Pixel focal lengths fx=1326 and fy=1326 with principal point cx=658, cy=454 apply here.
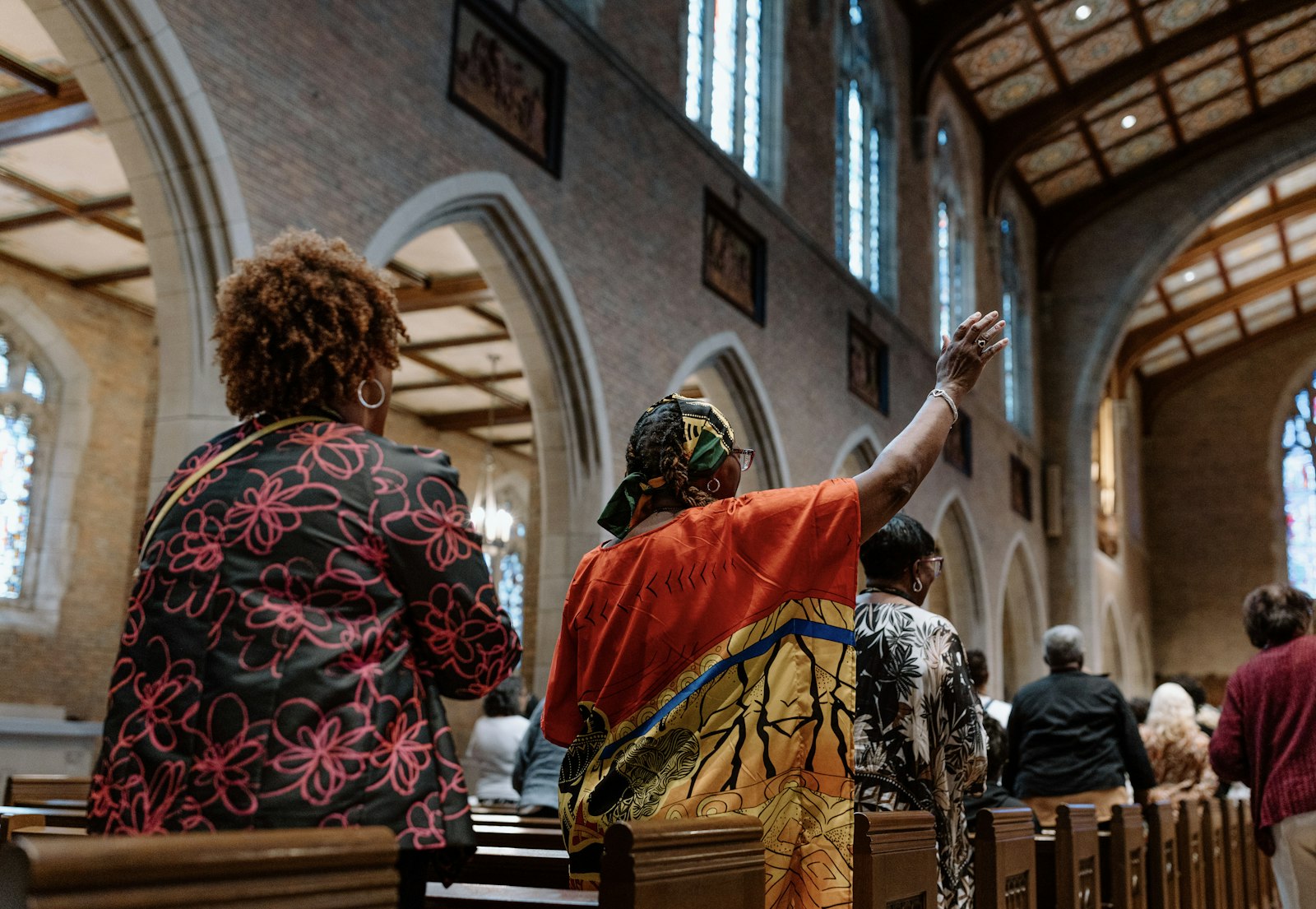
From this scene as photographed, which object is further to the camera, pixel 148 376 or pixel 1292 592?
pixel 148 376

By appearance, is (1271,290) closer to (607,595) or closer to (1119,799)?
(1119,799)

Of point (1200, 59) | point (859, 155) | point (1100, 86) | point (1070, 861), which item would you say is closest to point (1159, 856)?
point (1070, 861)

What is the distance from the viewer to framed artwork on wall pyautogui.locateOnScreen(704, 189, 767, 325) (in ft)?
32.7

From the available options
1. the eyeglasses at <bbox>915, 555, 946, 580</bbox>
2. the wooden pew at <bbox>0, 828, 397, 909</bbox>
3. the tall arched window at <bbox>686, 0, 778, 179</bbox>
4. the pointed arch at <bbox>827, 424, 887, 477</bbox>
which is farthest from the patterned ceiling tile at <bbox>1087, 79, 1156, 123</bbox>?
Answer: the wooden pew at <bbox>0, 828, 397, 909</bbox>

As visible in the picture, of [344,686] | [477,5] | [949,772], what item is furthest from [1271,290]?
[344,686]

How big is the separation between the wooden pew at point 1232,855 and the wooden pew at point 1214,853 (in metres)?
0.06

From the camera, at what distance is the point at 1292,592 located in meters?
4.32

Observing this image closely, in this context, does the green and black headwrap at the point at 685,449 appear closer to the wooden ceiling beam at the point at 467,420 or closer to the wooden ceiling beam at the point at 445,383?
the wooden ceiling beam at the point at 445,383

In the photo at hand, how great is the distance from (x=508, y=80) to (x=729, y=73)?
145 inches

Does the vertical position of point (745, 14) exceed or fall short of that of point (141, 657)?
it exceeds it

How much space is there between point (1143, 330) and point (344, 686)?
957 inches

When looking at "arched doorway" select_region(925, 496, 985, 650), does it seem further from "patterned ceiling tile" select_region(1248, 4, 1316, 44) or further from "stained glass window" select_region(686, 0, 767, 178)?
"patterned ceiling tile" select_region(1248, 4, 1316, 44)

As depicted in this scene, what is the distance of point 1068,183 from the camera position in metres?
20.2

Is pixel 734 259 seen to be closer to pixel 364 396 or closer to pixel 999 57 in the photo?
pixel 999 57
